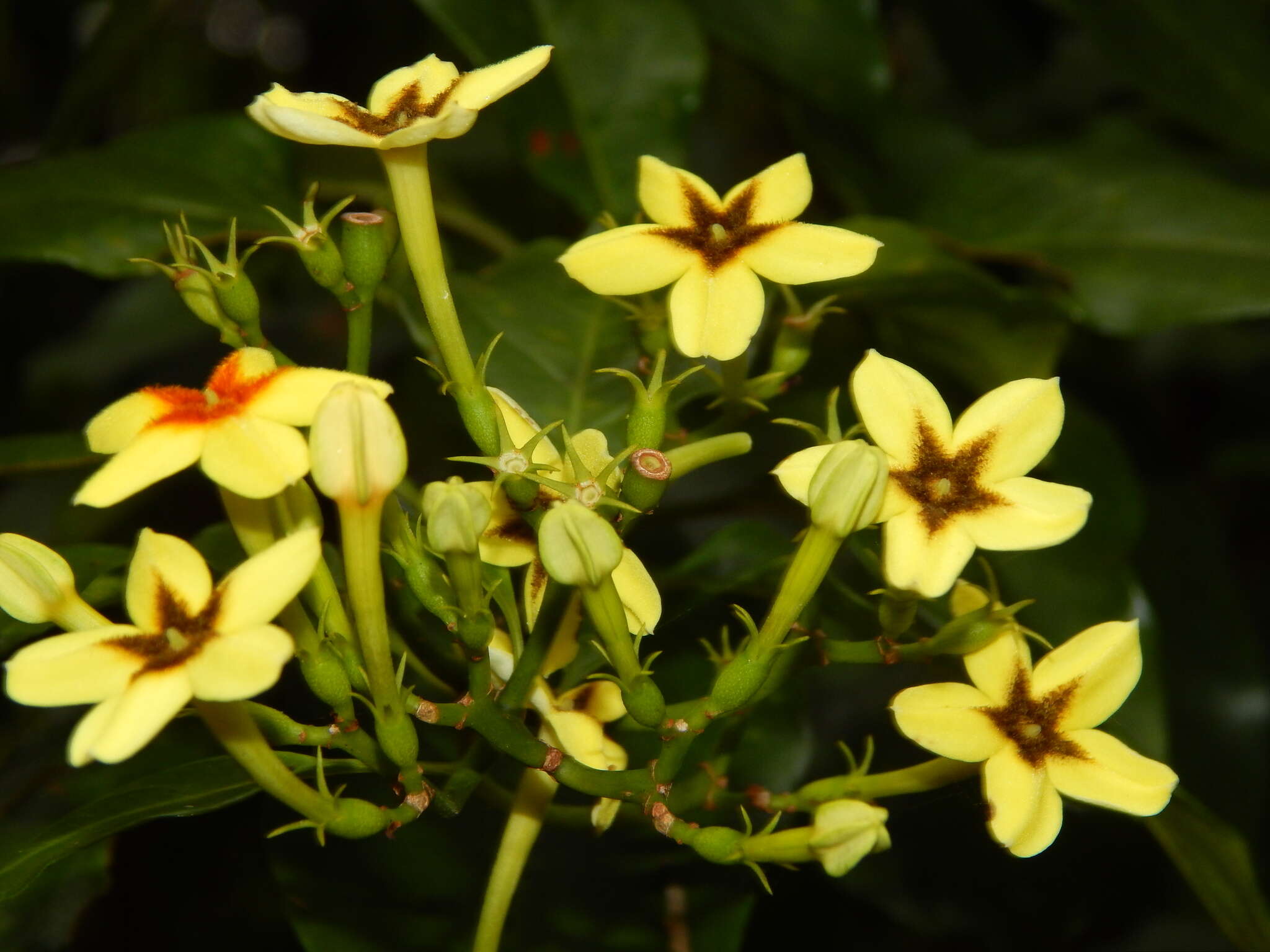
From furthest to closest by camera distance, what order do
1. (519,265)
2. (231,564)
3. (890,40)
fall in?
(890,40)
(519,265)
(231,564)

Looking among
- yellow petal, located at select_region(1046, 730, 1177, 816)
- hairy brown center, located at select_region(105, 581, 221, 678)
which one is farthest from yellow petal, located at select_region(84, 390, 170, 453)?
yellow petal, located at select_region(1046, 730, 1177, 816)

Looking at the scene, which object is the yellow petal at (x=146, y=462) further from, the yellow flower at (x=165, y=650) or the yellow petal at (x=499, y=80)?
the yellow petal at (x=499, y=80)

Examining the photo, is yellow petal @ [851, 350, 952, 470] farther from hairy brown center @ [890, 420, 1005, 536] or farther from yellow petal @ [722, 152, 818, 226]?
yellow petal @ [722, 152, 818, 226]

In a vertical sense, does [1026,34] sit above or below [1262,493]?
above

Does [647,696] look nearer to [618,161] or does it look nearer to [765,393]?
[765,393]

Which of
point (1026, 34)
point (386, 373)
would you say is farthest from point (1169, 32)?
point (386, 373)

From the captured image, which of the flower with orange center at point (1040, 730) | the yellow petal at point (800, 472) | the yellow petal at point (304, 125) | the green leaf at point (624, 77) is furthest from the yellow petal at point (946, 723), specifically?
the green leaf at point (624, 77)
